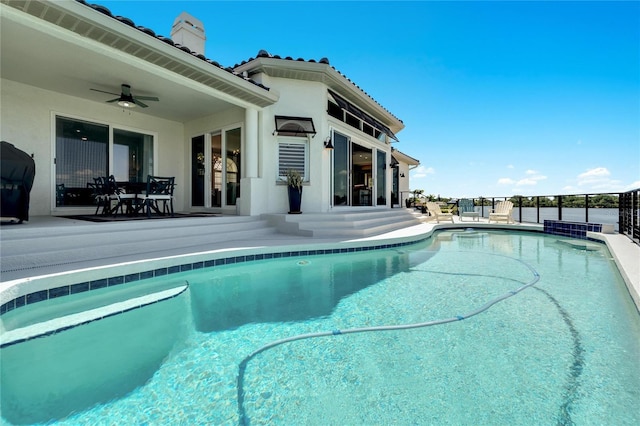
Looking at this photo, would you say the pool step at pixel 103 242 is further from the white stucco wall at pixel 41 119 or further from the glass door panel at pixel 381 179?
the glass door panel at pixel 381 179

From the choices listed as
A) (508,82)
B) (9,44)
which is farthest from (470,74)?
(9,44)

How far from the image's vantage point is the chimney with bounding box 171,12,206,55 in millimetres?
8422

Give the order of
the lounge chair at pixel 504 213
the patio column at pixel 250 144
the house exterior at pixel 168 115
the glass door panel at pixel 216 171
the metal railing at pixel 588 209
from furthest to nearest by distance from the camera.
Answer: the lounge chair at pixel 504 213 < the glass door panel at pixel 216 171 < the patio column at pixel 250 144 < the metal railing at pixel 588 209 < the house exterior at pixel 168 115

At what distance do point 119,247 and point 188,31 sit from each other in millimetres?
7393

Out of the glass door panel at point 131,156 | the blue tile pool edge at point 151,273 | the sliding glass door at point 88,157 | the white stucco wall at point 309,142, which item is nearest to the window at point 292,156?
the white stucco wall at point 309,142

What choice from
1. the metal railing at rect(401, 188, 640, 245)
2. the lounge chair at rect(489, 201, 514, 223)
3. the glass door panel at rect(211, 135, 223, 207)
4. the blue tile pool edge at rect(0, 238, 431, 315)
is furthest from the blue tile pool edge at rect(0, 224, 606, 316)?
the lounge chair at rect(489, 201, 514, 223)

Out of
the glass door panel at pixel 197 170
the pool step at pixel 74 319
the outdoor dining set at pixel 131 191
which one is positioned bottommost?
the pool step at pixel 74 319

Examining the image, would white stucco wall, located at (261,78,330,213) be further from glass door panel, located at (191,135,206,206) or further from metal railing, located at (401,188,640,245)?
metal railing, located at (401,188,640,245)

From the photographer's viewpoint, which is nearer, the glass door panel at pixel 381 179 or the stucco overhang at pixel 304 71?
the stucco overhang at pixel 304 71

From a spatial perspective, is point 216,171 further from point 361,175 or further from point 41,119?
point 361,175

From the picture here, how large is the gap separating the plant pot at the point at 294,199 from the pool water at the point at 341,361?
406 cm

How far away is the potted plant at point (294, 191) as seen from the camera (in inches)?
299

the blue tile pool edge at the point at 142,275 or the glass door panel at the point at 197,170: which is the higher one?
the glass door panel at the point at 197,170

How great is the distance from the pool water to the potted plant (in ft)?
13.4
